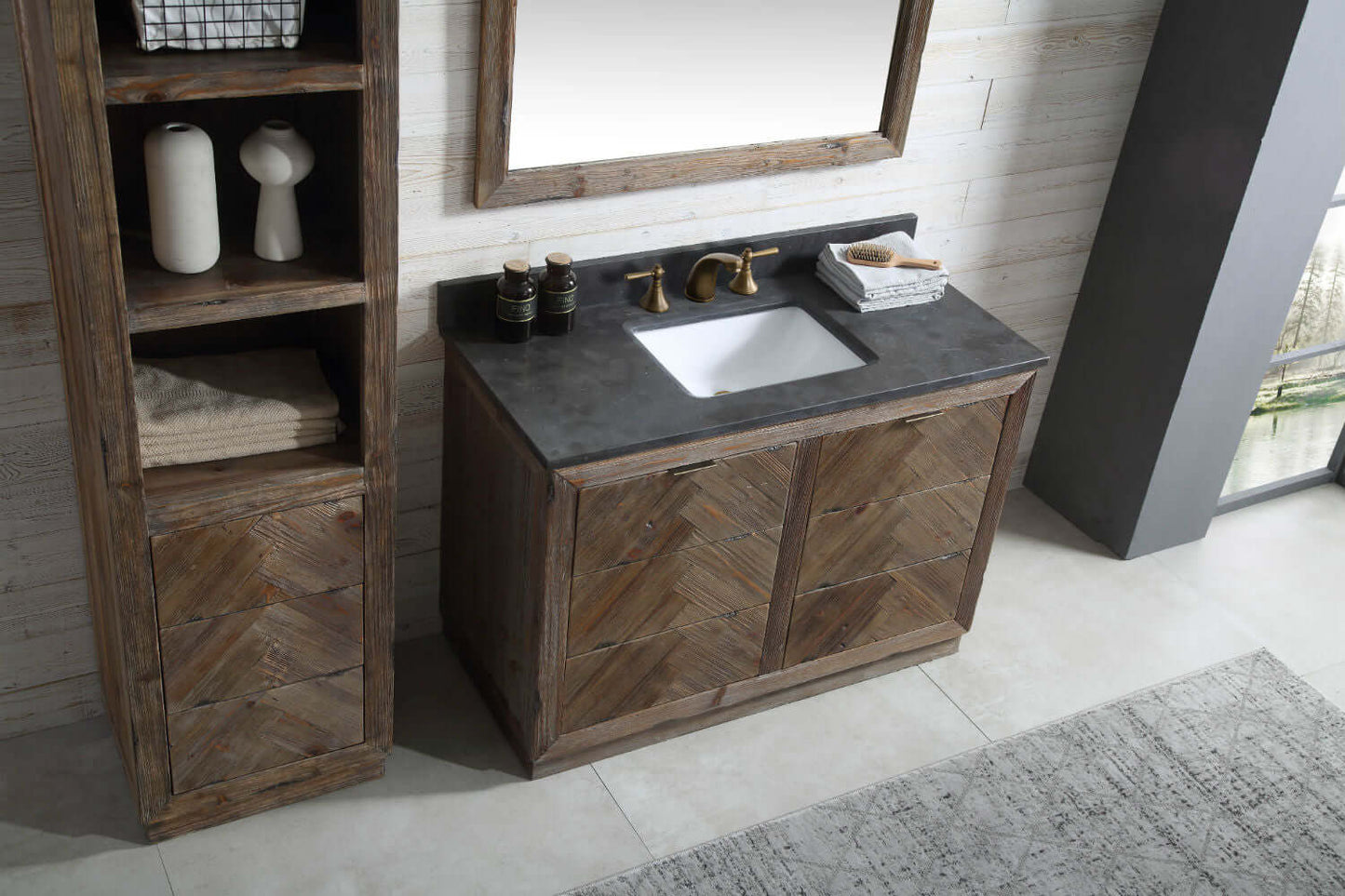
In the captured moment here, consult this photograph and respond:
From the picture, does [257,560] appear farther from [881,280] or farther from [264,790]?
[881,280]

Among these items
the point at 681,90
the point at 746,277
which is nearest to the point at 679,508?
the point at 746,277

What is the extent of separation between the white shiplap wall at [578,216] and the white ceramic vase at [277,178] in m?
0.38

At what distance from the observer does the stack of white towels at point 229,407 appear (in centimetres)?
226

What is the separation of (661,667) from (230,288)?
3.97 feet

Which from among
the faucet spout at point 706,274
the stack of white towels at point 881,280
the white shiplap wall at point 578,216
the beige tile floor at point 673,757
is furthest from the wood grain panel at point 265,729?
the stack of white towels at point 881,280

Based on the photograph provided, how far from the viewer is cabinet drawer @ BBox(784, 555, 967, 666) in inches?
117

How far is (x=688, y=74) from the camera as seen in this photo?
2760mm

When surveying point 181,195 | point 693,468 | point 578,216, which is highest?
point 181,195

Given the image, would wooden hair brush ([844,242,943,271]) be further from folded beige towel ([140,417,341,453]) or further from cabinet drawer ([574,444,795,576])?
folded beige towel ([140,417,341,453])

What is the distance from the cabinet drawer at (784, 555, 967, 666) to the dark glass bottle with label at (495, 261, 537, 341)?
85 cm

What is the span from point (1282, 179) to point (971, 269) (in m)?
0.76

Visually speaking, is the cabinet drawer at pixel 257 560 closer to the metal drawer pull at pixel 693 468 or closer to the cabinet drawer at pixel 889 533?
the metal drawer pull at pixel 693 468

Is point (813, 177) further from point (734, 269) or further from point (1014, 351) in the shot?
point (1014, 351)

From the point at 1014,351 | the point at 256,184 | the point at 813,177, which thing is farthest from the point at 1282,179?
the point at 256,184
